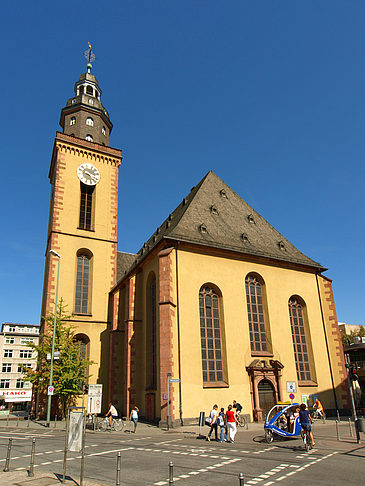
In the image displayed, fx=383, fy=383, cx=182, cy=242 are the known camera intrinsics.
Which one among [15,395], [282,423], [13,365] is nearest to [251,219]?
[282,423]

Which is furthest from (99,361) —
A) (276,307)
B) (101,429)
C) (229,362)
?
(276,307)

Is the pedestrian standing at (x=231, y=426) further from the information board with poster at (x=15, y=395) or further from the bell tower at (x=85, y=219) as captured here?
the information board with poster at (x=15, y=395)

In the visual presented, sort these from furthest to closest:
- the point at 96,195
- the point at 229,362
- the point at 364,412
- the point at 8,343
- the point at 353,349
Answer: the point at 8,343 < the point at 353,349 < the point at 96,195 < the point at 364,412 < the point at 229,362

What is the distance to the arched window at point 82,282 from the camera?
29859 mm

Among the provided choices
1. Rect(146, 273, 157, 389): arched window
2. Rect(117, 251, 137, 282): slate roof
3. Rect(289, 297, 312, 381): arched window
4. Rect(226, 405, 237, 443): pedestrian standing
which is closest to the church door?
Rect(289, 297, 312, 381): arched window

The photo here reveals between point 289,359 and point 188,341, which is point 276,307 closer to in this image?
point 289,359

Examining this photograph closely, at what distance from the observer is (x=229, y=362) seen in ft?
71.5

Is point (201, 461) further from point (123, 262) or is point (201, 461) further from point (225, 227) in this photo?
point (123, 262)

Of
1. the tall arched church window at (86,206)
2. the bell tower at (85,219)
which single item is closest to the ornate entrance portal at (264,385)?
the bell tower at (85,219)

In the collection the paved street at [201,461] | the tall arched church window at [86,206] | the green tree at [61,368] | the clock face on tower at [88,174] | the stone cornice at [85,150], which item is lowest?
the paved street at [201,461]

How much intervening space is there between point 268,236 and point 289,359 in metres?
9.17

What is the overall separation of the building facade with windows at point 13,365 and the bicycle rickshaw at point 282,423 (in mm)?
46583

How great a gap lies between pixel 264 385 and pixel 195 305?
6.35 metres

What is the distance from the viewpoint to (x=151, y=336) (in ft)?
78.2
